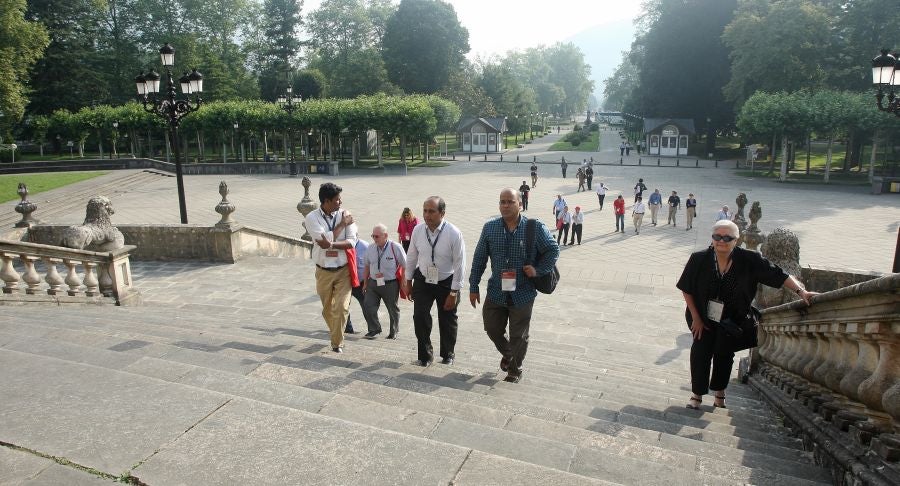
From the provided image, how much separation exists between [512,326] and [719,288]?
176 cm

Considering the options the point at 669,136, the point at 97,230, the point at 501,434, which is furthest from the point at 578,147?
the point at 501,434

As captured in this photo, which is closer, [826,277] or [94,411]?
[94,411]

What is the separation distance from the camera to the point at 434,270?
561 centimetres

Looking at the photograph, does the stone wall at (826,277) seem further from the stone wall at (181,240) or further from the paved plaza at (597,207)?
the stone wall at (181,240)

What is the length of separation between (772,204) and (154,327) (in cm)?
2510

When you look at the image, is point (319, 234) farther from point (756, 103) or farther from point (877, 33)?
point (877, 33)

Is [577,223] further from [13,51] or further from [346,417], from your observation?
[13,51]

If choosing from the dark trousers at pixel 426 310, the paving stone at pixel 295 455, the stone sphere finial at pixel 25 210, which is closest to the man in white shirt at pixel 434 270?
the dark trousers at pixel 426 310

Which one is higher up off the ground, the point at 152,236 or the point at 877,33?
the point at 877,33

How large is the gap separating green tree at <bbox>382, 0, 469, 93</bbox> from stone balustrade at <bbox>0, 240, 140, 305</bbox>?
55.4 meters

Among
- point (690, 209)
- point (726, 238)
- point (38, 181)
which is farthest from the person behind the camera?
point (38, 181)

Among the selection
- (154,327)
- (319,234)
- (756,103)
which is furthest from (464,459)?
(756,103)

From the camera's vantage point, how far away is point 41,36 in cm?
3544

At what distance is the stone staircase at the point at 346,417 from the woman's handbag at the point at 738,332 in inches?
23.2
